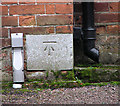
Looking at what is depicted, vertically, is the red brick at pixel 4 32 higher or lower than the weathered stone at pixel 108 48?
higher

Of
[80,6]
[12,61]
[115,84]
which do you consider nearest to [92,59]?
[115,84]

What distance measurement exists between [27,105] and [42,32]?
0.76 meters

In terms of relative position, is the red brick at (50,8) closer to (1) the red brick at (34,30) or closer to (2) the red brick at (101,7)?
(1) the red brick at (34,30)

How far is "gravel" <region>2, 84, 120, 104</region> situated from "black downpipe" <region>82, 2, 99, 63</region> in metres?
0.47

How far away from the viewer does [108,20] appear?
220 cm

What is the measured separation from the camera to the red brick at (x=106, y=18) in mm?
2197

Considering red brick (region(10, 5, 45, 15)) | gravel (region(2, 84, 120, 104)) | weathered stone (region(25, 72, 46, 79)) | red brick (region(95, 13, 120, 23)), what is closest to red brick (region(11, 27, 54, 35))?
red brick (region(10, 5, 45, 15))

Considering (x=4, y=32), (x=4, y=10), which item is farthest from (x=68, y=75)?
(x=4, y=10)

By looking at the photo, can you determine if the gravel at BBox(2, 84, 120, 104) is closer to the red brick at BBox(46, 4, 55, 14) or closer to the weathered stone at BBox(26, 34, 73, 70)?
the weathered stone at BBox(26, 34, 73, 70)

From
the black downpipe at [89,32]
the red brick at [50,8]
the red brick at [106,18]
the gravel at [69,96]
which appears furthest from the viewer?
the red brick at [106,18]

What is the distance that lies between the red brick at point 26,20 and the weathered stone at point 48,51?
125 millimetres

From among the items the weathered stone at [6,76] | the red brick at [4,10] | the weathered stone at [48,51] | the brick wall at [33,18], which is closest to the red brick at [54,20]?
the brick wall at [33,18]

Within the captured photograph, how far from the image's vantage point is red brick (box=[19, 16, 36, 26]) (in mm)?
1826

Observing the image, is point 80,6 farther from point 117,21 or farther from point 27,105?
point 27,105
